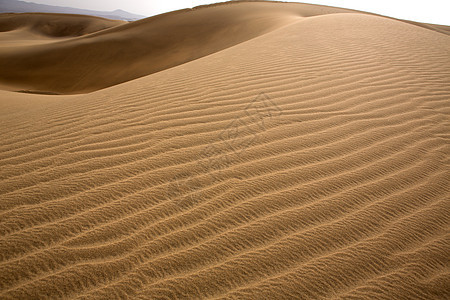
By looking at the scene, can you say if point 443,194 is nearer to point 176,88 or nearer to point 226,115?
point 226,115

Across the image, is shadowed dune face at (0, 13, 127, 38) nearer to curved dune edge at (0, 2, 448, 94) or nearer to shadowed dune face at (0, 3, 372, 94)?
curved dune edge at (0, 2, 448, 94)

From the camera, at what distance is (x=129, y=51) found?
12.5 m

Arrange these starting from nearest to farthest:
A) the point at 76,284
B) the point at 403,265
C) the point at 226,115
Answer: the point at 76,284, the point at 403,265, the point at 226,115

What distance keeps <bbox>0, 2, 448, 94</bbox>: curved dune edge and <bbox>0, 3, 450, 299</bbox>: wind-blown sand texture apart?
7.51 m

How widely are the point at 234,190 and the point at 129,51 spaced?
1263cm

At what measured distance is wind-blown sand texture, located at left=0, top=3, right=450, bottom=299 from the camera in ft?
3.92

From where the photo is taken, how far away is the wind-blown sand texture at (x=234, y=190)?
119 cm

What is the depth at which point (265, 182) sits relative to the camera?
1.71 metres

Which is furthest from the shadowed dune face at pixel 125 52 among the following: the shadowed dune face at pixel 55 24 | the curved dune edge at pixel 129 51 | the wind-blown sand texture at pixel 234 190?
the shadowed dune face at pixel 55 24

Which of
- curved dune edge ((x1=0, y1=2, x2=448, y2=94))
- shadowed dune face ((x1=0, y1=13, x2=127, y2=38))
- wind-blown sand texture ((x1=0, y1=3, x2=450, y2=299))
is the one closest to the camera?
wind-blown sand texture ((x1=0, y1=3, x2=450, y2=299))

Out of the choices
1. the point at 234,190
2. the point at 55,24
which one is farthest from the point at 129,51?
the point at 55,24

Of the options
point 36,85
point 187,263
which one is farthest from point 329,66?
point 36,85

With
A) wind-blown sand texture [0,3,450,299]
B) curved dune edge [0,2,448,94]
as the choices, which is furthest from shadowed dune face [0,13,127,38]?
→ wind-blown sand texture [0,3,450,299]

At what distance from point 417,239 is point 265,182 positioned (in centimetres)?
83
